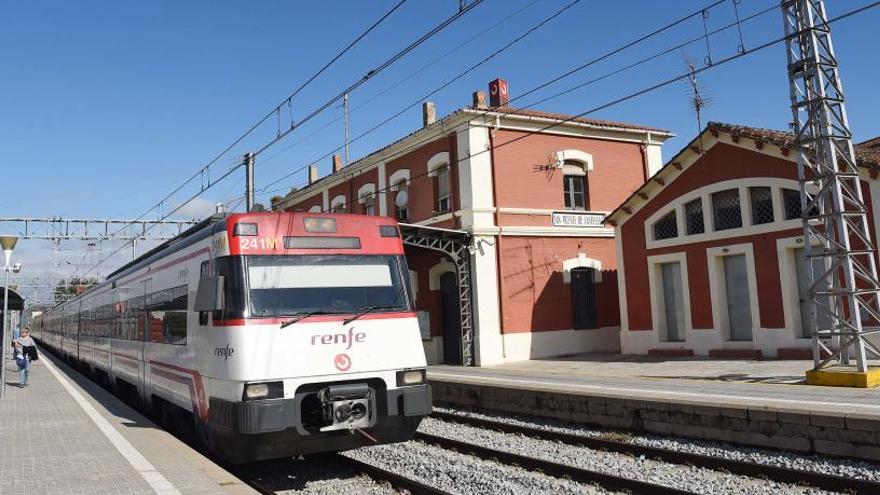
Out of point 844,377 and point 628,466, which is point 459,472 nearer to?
point 628,466

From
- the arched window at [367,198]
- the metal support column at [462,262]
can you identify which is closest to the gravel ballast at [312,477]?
the metal support column at [462,262]

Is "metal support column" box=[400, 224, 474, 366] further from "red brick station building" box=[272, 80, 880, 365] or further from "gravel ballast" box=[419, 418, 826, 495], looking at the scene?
"gravel ballast" box=[419, 418, 826, 495]

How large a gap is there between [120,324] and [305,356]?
7.65 meters

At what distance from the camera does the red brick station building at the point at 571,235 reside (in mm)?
16031

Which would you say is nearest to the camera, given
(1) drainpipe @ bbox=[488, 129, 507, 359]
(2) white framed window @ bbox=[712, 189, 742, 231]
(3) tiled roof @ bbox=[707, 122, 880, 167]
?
(3) tiled roof @ bbox=[707, 122, 880, 167]

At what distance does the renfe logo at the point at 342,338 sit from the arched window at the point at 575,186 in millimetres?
15102

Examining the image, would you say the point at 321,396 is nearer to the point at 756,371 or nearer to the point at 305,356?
the point at 305,356

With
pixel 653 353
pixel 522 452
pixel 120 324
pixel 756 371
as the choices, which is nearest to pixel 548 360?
pixel 653 353

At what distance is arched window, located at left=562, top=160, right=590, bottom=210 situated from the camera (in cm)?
2170

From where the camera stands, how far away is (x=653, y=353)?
59.4ft

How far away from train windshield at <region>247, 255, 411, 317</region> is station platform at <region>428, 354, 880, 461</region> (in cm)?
460

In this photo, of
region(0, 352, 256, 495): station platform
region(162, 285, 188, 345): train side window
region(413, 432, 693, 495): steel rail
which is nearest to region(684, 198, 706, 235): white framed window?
region(413, 432, 693, 495): steel rail

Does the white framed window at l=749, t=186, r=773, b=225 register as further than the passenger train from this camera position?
Yes

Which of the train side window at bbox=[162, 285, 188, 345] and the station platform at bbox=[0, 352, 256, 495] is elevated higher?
the train side window at bbox=[162, 285, 188, 345]
